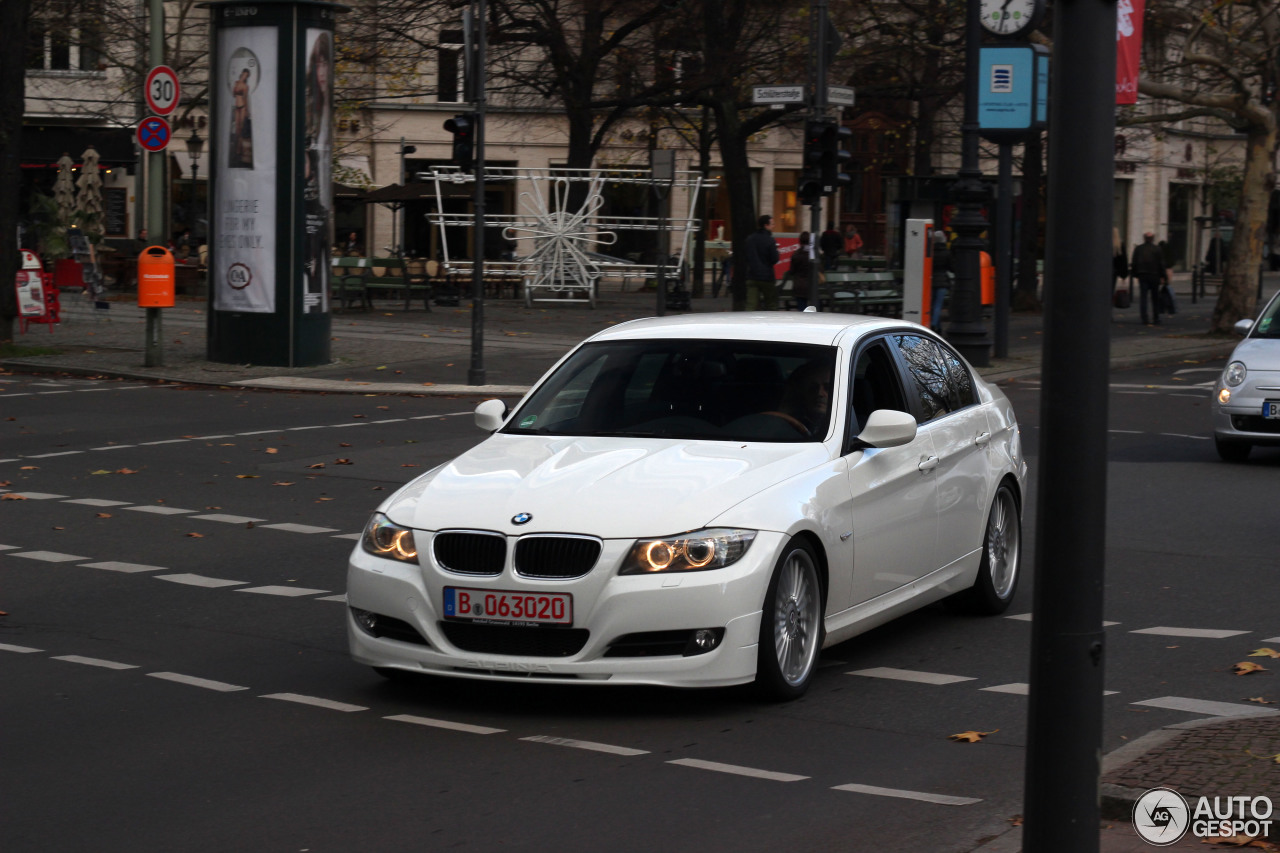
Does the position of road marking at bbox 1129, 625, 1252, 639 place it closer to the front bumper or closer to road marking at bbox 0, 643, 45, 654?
the front bumper

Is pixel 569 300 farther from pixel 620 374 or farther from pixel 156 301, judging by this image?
pixel 620 374

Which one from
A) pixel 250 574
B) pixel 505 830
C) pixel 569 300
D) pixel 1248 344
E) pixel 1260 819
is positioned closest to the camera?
pixel 1260 819

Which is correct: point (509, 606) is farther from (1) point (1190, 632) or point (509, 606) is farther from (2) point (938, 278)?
(2) point (938, 278)

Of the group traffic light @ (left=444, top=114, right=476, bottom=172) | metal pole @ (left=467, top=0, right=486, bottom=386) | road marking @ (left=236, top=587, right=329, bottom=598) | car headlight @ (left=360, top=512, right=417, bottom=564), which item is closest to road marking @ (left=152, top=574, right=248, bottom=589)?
road marking @ (left=236, top=587, right=329, bottom=598)

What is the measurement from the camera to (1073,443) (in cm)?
398

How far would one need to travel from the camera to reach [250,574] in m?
9.71

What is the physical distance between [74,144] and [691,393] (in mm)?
48805

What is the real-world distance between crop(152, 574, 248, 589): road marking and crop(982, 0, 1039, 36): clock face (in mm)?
16674

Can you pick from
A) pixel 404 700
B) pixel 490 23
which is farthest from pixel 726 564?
pixel 490 23

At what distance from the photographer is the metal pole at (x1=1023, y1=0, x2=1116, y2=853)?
3939 millimetres

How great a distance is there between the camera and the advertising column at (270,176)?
76.4 ft

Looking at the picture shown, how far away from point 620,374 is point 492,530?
160 cm

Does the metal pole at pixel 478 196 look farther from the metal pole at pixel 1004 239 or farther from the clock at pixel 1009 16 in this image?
the metal pole at pixel 1004 239

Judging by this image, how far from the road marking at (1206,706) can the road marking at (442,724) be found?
2500 millimetres
